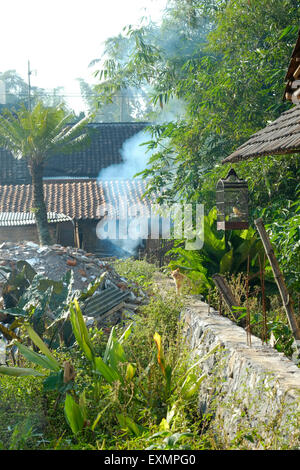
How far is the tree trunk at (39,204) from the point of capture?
746 inches

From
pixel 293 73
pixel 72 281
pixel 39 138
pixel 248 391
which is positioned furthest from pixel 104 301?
pixel 39 138

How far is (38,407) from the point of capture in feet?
15.8

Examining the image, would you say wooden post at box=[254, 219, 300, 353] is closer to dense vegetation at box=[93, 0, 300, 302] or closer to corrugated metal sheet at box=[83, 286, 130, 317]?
corrugated metal sheet at box=[83, 286, 130, 317]

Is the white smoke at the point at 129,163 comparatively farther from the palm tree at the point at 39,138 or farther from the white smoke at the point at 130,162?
the palm tree at the point at 39,138

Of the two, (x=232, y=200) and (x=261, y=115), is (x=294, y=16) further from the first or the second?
(x=232, y=200)

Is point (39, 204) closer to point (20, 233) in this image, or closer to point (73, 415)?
point (20, 233)

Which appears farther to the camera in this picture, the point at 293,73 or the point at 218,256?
the point at 218,256

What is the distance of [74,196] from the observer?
73.1 ft

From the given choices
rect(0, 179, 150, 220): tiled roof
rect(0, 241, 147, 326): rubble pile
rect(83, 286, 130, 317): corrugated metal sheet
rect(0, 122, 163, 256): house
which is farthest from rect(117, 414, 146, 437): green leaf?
rect(0, 179, 150, 220): tiled roof

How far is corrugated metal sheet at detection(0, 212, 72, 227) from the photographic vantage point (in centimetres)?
2006

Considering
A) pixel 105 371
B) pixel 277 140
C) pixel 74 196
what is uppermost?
pixel 277 140

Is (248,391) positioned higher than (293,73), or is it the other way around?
(293,73)

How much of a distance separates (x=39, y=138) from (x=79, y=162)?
8.06 metres

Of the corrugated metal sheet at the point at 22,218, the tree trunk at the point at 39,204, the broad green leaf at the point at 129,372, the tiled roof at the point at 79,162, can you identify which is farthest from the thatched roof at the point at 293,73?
the tiled roof at the point at 79,162
